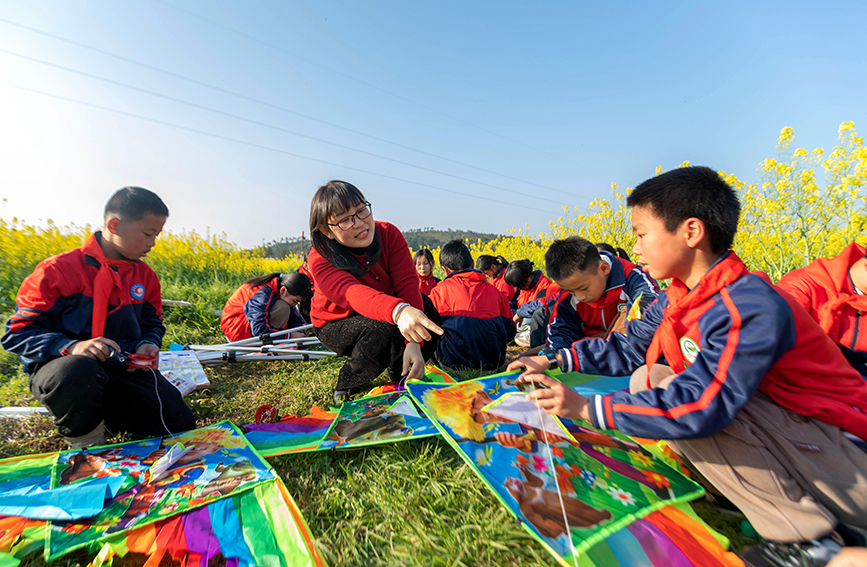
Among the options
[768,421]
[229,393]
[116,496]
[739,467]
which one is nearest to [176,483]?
[116,496]

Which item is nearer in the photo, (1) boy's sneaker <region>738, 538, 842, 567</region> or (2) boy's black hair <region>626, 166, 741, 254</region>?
(1) boy's sneaker <region>738, 538, 842, 567</region>

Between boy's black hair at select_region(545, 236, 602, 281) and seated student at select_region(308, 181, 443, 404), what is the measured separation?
0.89 meters

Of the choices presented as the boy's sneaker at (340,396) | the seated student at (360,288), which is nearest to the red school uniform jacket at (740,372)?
the seated student at (360,288)

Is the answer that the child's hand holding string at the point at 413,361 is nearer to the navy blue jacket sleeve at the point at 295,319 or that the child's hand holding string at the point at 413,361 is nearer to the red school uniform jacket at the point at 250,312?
the red school uniform jacket at the point at 250,312

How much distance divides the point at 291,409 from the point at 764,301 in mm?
2358

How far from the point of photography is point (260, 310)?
3732 millimetres

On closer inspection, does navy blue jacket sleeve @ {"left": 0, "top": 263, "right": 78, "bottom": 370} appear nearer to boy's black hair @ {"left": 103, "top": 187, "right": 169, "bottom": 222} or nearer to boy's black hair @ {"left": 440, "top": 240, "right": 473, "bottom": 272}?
boy's black hair @ {"left": 103, "top": 187, "right": 169, "bottom": 222}

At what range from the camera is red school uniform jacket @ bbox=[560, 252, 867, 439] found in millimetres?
1028

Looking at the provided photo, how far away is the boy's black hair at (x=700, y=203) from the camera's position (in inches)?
49.2

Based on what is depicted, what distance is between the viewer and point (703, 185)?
1.28 m

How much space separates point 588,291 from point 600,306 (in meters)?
0.24

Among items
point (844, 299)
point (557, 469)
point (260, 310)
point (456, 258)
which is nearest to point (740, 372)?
point (557, 469)

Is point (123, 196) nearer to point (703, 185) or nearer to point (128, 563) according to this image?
point (128, 563)

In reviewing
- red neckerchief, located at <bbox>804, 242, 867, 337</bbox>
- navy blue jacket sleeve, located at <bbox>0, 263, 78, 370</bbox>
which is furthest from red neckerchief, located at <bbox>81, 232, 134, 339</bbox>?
red neckerchief, located at <bbox>804, 242, 867, 337</bbox>
